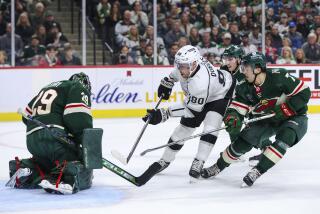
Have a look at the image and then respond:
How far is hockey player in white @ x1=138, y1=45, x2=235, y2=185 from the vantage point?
19.3 ft

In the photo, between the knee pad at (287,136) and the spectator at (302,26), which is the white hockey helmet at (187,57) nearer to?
the knee pad at (287,136)

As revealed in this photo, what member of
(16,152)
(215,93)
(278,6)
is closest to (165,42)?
(278,6)

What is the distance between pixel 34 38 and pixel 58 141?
17.5 ft

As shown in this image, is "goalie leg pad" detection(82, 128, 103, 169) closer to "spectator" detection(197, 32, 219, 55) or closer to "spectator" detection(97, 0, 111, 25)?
"spectator" detection(97, 0, 111, 25)

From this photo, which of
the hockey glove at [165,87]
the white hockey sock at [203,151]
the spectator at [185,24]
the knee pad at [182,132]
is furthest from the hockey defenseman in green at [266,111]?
the spectator at [185,24]

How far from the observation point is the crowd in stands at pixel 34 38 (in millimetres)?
10398

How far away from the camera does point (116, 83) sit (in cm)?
1088

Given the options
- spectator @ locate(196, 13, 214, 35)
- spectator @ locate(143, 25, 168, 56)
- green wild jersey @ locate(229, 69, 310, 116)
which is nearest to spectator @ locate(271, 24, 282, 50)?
spectator @ locate(196, 13, 214, 35)

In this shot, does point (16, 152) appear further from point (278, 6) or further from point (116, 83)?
point (278, 6)

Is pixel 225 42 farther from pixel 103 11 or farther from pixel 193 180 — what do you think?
pixel 193 180

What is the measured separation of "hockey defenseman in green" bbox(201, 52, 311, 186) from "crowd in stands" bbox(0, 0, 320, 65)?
515 centimetres

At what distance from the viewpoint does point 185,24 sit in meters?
11.5

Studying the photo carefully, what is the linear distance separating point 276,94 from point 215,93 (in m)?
0.49

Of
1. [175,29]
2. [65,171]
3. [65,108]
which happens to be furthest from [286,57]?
[65,171]
